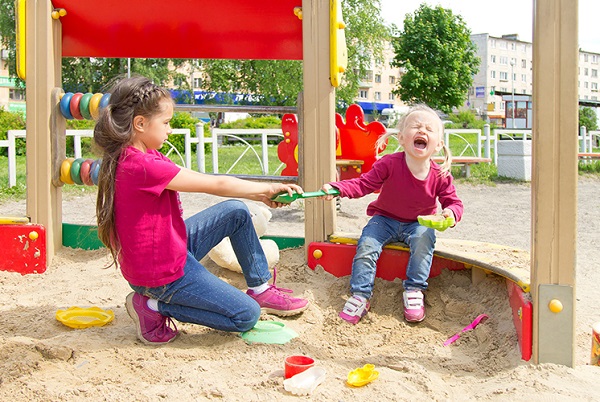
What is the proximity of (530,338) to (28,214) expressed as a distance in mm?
2545

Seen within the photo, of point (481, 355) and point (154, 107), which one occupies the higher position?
point (154, 107)

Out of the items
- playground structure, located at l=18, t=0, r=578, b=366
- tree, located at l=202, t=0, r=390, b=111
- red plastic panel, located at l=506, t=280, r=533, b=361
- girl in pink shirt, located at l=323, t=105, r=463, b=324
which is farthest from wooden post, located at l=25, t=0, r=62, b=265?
tree, located at l=202, t=0, r=390, b=111

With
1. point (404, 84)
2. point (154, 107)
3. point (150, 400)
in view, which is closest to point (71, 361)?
point (150, 400)

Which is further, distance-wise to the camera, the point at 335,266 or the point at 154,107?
the point at 335,266

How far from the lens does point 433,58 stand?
30.6m

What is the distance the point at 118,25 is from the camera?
3475 mm

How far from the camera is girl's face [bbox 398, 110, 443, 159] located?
9.24ft

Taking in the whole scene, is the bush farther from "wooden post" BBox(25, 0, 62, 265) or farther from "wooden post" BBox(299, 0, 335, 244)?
"wooden post" BBox(299, 0, 335, 244)

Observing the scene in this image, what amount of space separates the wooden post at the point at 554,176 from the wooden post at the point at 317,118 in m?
1.30

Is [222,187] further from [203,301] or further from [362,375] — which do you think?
[362,375]

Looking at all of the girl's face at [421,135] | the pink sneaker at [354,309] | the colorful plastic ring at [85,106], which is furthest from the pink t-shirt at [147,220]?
the colorful plastic ring at [85,106]

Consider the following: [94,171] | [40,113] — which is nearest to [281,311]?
[94,171]

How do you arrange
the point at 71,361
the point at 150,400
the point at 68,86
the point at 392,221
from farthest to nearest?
1. the point at 68,86
2. the point at 392,221
3. the point at 71,361
4. the point at 150,400

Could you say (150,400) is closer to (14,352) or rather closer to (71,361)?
(71,361)
